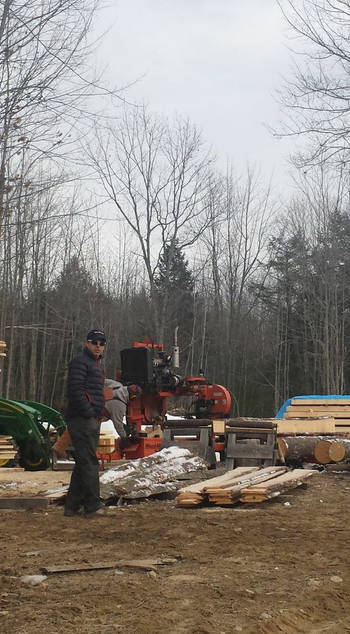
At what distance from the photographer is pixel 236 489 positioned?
9352mm

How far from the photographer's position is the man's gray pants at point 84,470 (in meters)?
8.77

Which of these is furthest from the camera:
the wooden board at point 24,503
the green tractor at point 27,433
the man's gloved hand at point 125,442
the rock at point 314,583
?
the man's gloved hand at point 125,442

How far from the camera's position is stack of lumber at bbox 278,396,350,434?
1705cm

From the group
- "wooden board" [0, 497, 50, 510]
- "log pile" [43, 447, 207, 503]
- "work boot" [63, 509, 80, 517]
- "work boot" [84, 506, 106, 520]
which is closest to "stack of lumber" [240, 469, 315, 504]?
"log pile" [43, 447, 207, 503]

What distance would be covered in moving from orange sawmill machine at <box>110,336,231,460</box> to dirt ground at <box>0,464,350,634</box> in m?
6.03

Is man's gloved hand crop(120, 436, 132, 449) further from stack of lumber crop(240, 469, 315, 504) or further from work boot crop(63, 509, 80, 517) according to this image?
work boot crop(63, 509, 80, 517)

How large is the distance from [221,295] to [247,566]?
139 feet

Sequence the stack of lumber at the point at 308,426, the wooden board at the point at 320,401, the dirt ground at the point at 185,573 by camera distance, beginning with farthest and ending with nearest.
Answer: the wooden board at the point at 320,401 < the stack of lumber at the point at 308,426 < the dirt ground at the point at 185,573

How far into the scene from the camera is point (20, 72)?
1057 cm

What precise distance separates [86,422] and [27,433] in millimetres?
6039

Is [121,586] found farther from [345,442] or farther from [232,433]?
[345,442]

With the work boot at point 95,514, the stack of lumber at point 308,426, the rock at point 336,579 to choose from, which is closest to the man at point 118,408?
the stack of lumber at point 308,426

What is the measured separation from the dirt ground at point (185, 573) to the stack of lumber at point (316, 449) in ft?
13.7

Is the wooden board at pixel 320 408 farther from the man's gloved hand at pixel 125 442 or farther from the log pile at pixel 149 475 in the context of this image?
the log pile at pixel 149 475
